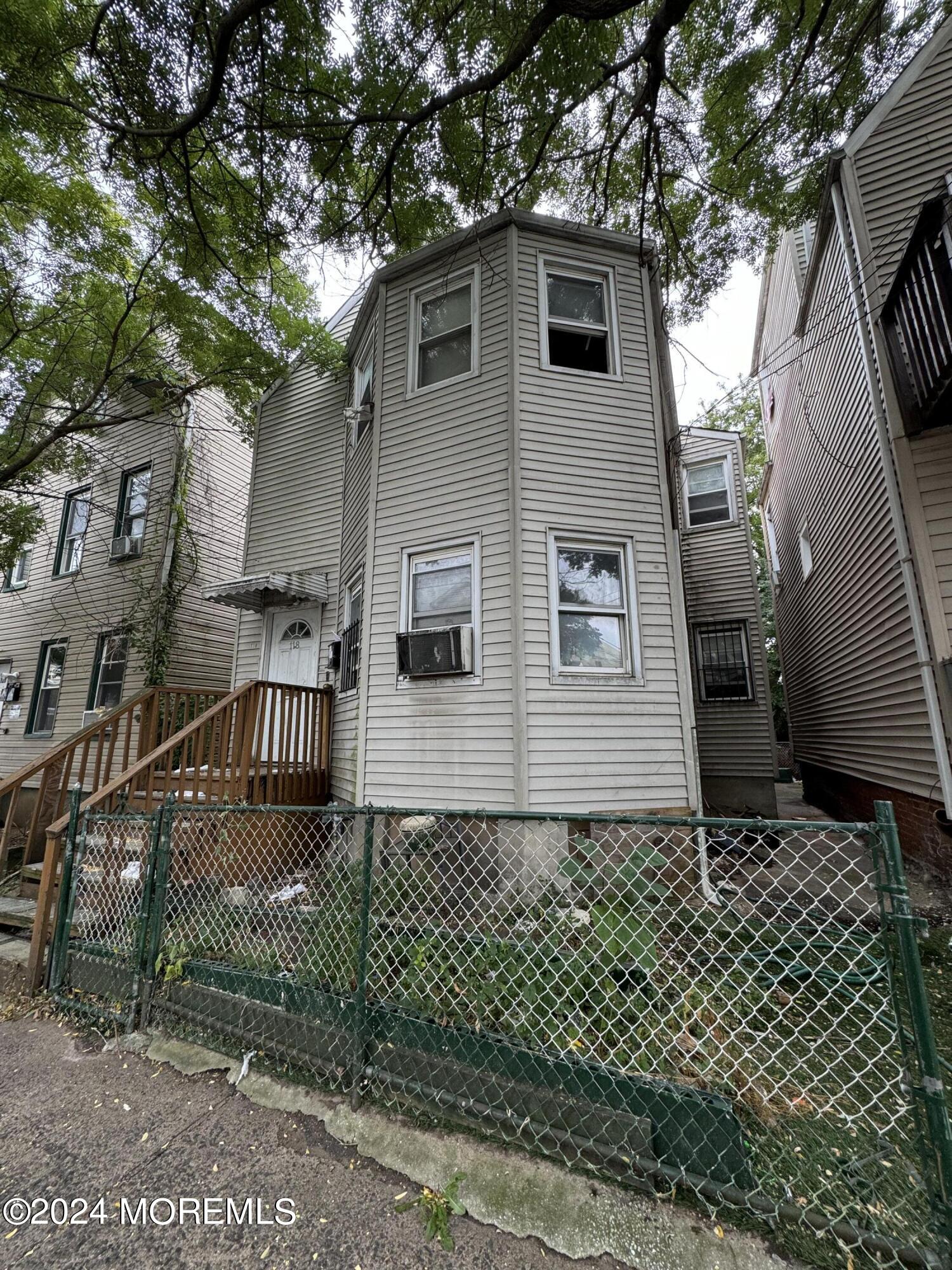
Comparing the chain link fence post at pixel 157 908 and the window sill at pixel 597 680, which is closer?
the chain link fence post at pixel 157 908

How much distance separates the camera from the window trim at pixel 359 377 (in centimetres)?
686

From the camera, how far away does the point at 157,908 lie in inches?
118

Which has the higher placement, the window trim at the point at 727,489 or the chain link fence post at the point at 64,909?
the window trim at the point at 727,489

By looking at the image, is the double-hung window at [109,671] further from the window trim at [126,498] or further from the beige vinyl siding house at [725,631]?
the beige vinyl siding house at [725,631]

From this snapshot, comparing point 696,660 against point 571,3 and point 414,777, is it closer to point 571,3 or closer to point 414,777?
point 414,777

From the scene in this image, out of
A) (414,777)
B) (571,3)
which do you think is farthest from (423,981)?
(571,3)

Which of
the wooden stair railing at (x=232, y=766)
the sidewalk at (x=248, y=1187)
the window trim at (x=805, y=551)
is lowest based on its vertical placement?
the sidewalk at (x=248, y=1187)

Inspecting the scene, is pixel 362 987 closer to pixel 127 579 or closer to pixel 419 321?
pixel 419 321

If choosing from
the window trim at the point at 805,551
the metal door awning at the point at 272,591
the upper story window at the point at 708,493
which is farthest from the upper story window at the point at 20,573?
the window trim at the point at 805,551

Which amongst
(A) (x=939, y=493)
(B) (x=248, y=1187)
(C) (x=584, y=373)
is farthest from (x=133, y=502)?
(A) (x=939, y=493)

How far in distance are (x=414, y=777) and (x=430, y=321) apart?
5.34 metres

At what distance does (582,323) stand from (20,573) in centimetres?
1329

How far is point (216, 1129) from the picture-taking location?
222cm

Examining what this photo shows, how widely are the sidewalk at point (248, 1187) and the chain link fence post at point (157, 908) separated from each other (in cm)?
40
